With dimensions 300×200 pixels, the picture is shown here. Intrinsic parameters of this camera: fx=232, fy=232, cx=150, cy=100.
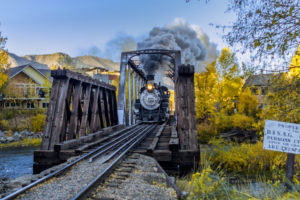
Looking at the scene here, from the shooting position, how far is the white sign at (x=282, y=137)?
3.82m

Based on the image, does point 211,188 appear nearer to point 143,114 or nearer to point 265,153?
point 265,153

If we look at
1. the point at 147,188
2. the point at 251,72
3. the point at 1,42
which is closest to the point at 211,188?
the point at 147,188

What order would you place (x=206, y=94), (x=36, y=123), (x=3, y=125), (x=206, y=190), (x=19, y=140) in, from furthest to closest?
(x=36, y=123) < (x=3, y=125) < (x=206, y=94) < (x=19, y=140) < (x=206, y=190)

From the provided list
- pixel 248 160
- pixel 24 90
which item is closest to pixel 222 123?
pixel 248 160

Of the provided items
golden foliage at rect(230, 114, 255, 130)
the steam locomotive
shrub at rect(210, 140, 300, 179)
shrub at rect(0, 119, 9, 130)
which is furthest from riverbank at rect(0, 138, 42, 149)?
golden foliage at rect(230, 114, 255, 130)

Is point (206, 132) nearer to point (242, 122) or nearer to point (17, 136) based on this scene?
point (242, 122)

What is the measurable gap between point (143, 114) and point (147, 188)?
15.9m

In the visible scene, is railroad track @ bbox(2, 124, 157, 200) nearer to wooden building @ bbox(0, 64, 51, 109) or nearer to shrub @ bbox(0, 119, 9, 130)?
shrub @ bbox(0, 119, 9, 130)

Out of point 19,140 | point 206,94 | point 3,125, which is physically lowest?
point 19,140

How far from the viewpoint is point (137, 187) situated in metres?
4.64

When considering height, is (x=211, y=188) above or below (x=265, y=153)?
above

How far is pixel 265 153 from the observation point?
10.6 meters

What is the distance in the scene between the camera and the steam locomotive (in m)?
20.0

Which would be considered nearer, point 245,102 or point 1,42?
point 1,42
